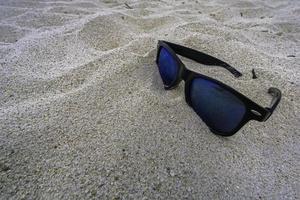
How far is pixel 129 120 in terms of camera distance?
0.86m

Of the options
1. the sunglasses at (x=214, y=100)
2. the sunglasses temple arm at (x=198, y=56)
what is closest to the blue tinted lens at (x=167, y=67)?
the sunglasses at (x=214, y=100)

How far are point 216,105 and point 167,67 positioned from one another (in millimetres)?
282

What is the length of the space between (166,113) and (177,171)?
24cm

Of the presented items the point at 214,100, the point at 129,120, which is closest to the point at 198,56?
the point at 214,100

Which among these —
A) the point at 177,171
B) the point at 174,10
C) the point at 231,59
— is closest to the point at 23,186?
the point at 177,171

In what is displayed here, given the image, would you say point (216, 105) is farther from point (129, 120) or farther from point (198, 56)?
point (198, 56)

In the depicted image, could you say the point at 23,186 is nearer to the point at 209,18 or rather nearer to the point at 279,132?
the point at 279,132

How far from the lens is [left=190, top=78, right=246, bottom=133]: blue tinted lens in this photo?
774 mm

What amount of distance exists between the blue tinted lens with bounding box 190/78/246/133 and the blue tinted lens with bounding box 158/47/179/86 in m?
0.10

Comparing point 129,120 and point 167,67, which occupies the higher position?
point 167,67

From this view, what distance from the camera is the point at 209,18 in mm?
1723

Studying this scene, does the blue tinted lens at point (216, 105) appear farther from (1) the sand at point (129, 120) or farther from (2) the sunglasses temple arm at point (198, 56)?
(2) the sunglasses temple arm at point (198, 56)

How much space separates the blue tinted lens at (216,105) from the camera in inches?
30.5

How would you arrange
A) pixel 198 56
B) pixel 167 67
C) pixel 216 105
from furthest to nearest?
pixel 198 56 → pixel 167 67 → pixel 216 105
